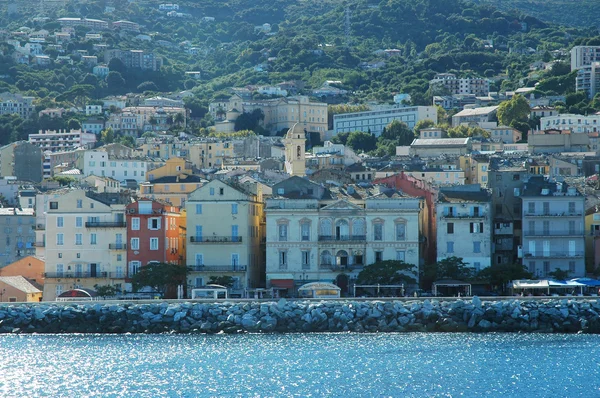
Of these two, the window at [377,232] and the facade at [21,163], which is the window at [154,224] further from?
the facade at [21,163]

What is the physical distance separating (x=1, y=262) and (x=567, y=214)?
3443cm

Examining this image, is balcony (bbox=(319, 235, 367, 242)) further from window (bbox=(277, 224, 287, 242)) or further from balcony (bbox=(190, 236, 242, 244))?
balcony (bbox=(190, 236, 242, 244))

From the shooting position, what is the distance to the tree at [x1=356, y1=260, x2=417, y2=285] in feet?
229

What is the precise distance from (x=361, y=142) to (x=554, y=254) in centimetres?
7246

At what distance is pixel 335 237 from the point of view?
72438mm

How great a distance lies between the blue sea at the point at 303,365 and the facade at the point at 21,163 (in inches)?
2828

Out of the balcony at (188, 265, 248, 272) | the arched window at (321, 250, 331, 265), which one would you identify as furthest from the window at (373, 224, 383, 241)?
the balcony at (188, 265, 248, 272)

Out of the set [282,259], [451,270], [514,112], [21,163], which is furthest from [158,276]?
[514,112]

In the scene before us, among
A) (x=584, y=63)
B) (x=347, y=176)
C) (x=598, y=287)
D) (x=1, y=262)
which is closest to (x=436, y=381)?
(x=598, y=287)

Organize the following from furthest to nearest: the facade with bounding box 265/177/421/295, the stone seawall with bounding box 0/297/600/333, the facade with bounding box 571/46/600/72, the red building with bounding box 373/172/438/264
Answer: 1. the facade with bounding box 571/46/600/72
2. the red building with bounding box 373/172/438/264
3. the facade with bounding box 265/177/421/295
4. the stone seawall with bounding box 0/297/600/333

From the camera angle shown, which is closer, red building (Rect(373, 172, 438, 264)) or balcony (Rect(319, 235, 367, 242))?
balcony (Rect(319, 235, 367, 242))

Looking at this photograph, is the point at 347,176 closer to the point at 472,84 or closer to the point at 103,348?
the point at 103,348

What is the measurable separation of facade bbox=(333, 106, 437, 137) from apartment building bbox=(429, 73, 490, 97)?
2878cm

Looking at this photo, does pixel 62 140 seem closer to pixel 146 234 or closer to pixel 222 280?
pixel 146 234
